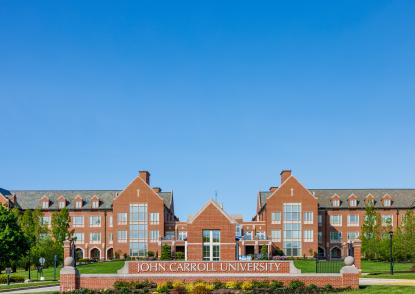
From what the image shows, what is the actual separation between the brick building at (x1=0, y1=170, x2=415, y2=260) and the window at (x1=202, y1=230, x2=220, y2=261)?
3496 cm

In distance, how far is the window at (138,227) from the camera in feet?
293

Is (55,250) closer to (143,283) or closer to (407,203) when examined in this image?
(143,283)

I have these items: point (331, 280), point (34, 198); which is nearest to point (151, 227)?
point (34, 198)

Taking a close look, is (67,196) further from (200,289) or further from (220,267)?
(200,289)

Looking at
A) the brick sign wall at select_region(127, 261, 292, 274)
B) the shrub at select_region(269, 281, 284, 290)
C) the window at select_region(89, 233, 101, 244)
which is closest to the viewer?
the shrub at select_region(269, 281, 284, 290)

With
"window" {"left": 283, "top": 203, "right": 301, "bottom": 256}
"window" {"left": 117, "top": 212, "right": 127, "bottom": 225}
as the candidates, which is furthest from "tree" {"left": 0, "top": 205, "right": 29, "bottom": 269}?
"window" {"left": 283, "top": 203, "right": 301, "bottom": 256}

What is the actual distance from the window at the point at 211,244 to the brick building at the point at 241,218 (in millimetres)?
34957

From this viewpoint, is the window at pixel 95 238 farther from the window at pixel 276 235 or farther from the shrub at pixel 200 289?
the shrub at pixel 200 289

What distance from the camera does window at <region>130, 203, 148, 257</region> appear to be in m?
89.4

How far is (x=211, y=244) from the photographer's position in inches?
1868

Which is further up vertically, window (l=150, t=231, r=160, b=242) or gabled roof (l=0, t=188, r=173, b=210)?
gabled roof (l=0, t=188, r=173, b=210)

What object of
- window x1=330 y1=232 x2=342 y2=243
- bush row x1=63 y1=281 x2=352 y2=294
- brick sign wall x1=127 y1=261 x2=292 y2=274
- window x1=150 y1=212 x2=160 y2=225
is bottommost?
window x1=330 y1=232 x2=342 y2=243

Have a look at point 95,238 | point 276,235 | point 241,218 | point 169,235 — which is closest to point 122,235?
point 95,238

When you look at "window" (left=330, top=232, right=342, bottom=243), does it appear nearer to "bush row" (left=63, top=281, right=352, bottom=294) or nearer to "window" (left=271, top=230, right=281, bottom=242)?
"window" (left=271, top=230, right=281, bottom=242)
